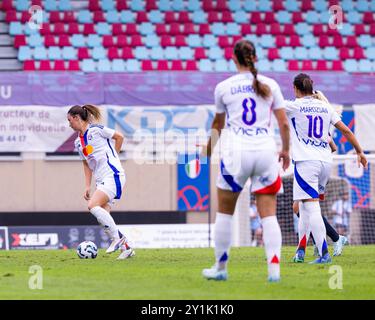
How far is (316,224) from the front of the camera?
10.7m

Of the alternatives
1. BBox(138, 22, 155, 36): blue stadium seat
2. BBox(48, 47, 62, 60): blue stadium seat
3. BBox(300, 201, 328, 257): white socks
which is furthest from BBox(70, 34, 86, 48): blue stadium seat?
BBox(300, 201, 328, 257): white socks

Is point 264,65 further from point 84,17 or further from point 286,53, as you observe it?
point 84,17

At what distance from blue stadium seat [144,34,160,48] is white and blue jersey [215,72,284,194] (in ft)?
56.6

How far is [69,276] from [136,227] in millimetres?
10910

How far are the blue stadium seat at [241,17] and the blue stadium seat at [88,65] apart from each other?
4667 millimetres

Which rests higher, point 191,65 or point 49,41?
point 49,41

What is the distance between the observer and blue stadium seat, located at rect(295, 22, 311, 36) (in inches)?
1057

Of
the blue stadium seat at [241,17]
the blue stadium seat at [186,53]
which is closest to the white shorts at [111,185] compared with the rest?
the blue stadium seat at [186,53]

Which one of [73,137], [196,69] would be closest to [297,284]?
[73,137]

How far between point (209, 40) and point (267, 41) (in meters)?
1.68

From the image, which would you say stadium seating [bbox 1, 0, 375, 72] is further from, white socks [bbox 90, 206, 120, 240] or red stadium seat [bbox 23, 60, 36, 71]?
white socks [bbox 90, 206, 120, 240]

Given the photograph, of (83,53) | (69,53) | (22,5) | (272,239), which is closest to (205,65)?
(83,53)

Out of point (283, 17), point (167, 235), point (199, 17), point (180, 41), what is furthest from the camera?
point (283, 17)
